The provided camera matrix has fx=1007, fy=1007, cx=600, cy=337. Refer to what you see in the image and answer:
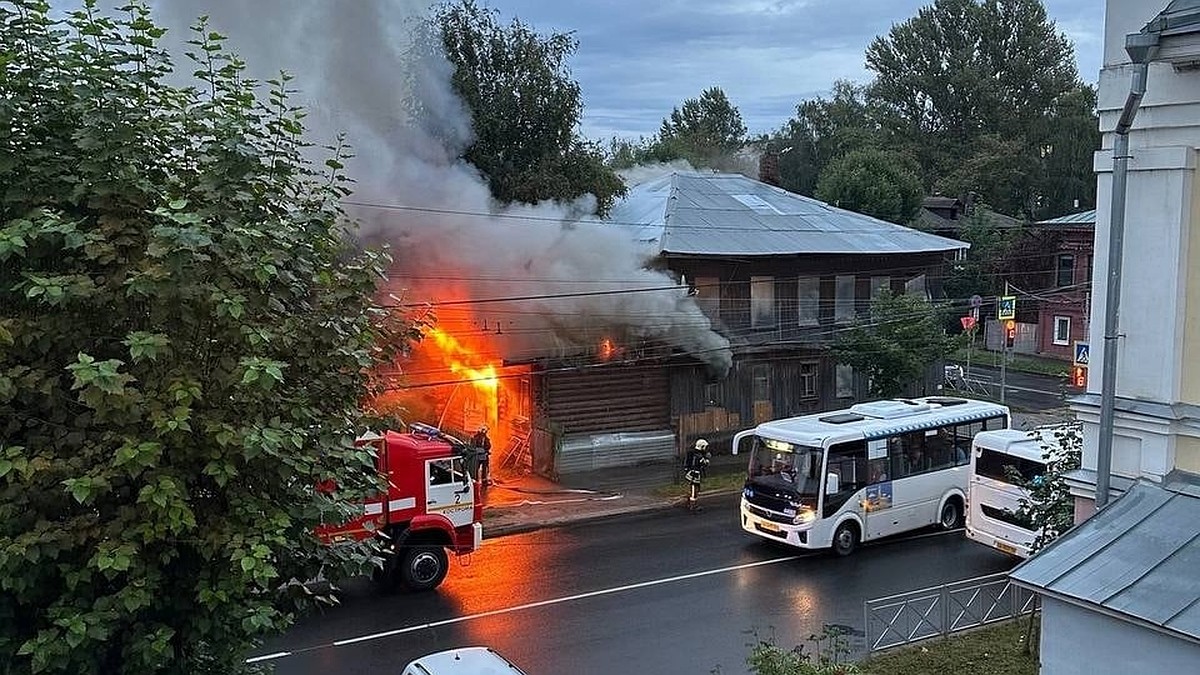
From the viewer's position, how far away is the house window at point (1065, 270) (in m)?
45.1

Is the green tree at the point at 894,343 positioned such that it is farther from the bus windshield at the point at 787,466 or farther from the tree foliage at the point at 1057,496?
the tree foliage at the point at 1057,496

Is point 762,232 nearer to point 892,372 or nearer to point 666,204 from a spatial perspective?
point 666,204

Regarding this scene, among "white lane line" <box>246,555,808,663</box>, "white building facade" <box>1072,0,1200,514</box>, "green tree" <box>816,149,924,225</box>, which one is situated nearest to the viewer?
"white building facade" <box>1072,0,1200,514</box>

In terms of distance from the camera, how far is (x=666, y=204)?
29938 mm

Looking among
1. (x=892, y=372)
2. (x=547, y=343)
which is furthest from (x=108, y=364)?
(x=892, y=372)

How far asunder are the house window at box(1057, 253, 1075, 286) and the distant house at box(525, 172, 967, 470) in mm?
15418

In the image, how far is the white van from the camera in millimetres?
10438

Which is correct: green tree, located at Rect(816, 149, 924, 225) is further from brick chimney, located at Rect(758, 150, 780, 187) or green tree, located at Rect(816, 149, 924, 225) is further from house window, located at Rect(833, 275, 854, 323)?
house window, located at Rect(833, 275, 854, 323)

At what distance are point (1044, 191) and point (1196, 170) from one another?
55565 mm

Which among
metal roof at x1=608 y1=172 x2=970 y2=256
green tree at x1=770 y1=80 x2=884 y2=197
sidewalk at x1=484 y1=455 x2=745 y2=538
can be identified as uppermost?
green tree at x1=770 y1=80 x2=884 y2=197

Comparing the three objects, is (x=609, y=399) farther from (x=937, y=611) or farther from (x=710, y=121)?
(x=710, y=121)

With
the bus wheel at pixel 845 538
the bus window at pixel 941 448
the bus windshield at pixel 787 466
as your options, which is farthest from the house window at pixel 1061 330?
the bus windshield at pixel 787 466

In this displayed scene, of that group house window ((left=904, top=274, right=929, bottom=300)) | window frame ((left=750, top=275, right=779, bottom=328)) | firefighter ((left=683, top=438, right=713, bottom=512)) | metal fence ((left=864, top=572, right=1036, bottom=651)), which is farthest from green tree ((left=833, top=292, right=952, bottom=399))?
metal fence ((left=864, top=572, right=1036, bottom=651))

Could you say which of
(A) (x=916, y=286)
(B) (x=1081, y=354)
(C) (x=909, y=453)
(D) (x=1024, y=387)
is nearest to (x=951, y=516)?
(C) (x=909, y=453)
